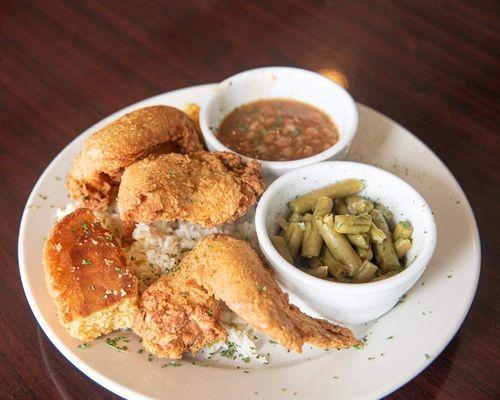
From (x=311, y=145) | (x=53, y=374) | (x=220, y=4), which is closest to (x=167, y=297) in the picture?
(x=53, y=374)

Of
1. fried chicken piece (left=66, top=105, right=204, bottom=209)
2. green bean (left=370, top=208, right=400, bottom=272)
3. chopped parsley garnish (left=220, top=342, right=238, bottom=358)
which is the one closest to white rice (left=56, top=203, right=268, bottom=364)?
chopped parsley garnish (left=220, top=342, right=238, bottom=358)

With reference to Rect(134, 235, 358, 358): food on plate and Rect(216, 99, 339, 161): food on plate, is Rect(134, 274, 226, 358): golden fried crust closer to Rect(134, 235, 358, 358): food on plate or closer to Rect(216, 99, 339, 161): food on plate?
Rect(134, 235, 358, 358): food on plate

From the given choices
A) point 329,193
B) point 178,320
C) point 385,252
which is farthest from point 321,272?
point 178,320

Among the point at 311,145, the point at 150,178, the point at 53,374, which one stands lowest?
the point at 53,374

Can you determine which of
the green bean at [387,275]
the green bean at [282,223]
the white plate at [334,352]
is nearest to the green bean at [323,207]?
the green bean at [282,223]

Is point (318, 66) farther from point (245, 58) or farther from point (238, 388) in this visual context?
point (238, 388)

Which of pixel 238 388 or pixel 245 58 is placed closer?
pixel 238 388
